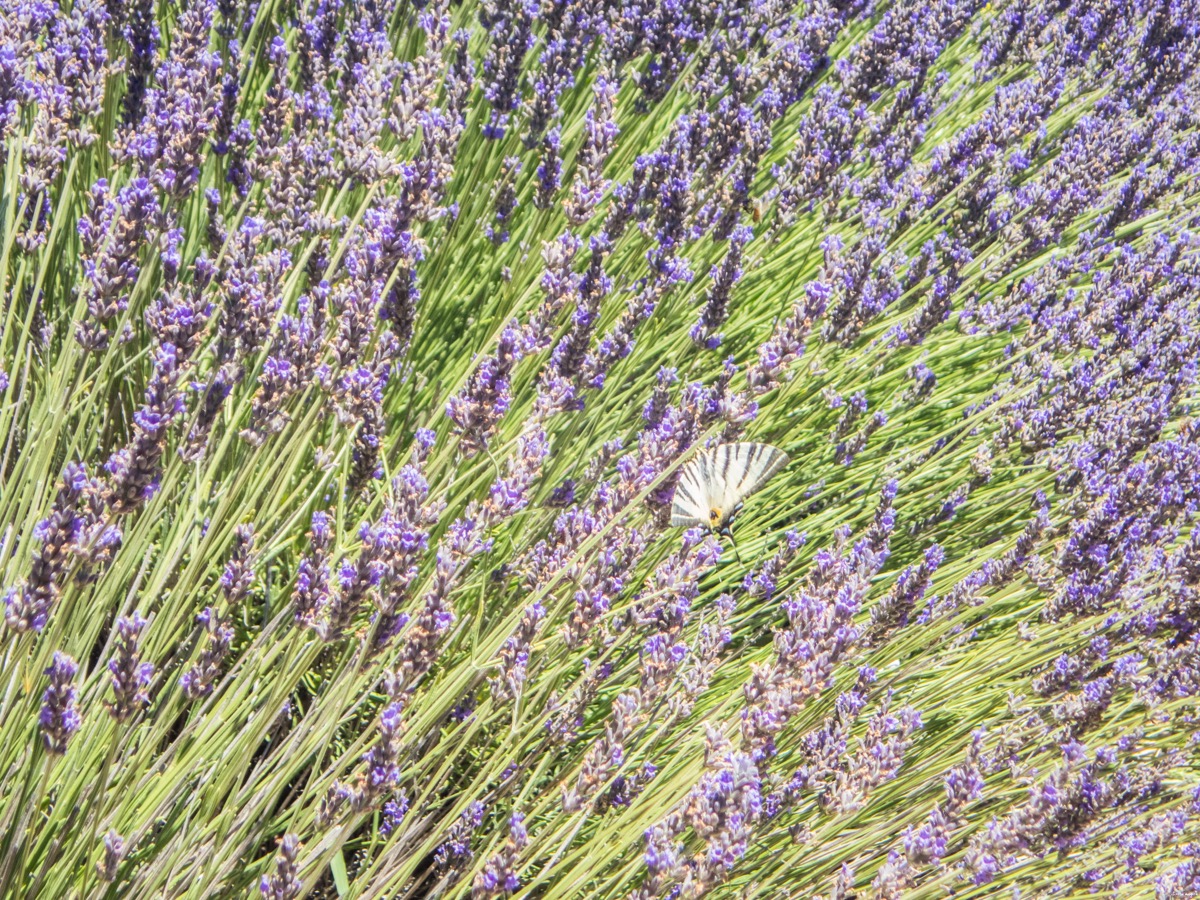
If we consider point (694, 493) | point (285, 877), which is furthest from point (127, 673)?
point (694, 493)

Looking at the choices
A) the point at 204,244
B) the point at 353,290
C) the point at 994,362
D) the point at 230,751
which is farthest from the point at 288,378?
the point at 994,362

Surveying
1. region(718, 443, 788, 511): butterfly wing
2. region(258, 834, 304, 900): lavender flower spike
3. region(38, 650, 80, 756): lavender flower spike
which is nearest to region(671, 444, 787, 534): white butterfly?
region(718, 443, 788, 511): butterfly wing

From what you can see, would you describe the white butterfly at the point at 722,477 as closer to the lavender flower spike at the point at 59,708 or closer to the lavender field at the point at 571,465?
the lavender field at the point at 571,465

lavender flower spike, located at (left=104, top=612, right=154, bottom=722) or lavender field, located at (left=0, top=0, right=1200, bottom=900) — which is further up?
lavender field, located at (left=0, top=0, right=1200, bottom=900)

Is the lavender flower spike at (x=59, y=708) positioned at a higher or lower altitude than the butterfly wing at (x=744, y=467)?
lower

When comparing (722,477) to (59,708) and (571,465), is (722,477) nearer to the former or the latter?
(571,465)

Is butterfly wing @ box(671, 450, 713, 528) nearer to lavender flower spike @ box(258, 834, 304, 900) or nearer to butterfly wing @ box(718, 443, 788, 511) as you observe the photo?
butterfly wing @ box(718, 443, 788, 511)

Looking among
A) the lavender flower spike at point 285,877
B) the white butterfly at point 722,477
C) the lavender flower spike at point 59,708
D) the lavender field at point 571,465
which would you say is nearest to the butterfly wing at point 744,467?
the white butterfly at point 722,477
